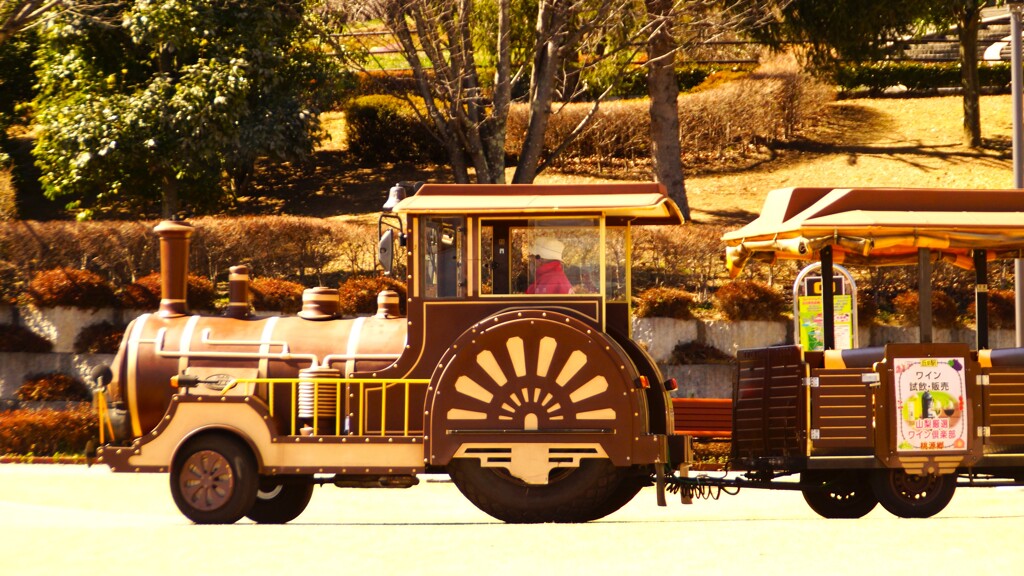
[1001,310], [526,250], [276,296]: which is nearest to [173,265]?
[526,250]

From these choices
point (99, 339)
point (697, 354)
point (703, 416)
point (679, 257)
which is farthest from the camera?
point (679, 257)

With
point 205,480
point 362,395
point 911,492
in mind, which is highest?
point 362,395

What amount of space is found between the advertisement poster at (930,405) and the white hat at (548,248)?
10.5ft

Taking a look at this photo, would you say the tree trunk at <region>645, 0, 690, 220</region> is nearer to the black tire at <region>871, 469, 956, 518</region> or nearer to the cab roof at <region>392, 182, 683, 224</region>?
the black tire at <region>871, 469, 956, 518</region>

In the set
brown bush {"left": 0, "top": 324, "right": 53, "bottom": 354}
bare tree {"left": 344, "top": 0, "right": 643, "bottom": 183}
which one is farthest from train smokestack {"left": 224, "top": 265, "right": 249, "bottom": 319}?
bare tree {"left": 344, "top": 0, "right": 643, "bottom": 183}

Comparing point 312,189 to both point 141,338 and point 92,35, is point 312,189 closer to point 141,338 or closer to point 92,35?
point 92,35

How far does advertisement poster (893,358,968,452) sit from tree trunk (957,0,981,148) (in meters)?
20.3

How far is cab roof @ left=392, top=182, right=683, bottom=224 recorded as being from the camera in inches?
432

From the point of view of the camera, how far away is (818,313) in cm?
1617

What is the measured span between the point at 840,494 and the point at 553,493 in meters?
3.39

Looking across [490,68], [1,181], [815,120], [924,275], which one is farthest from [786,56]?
[924,275]

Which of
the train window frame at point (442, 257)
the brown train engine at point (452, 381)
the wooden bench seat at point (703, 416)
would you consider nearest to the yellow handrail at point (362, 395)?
the brown train engine at point (452, 381)

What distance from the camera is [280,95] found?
25062mm

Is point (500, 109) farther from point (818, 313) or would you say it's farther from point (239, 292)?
point (239, 292)
